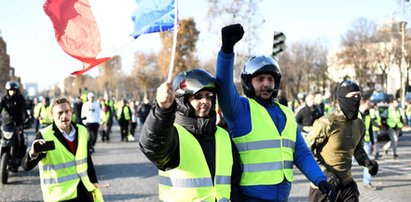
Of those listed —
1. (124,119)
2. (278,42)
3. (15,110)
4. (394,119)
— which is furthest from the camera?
(124,119)

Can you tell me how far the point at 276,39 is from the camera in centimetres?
1340

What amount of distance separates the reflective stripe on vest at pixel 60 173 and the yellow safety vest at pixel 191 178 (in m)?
1.72

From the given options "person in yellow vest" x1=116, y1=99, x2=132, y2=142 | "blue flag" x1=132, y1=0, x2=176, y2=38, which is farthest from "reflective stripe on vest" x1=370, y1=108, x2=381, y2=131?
"blue flag" x1=132, y1=0, x2=176, y2=38

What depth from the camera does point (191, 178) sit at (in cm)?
317

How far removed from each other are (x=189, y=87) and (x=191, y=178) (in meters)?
0.59

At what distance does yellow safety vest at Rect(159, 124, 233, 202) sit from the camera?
10.4ft

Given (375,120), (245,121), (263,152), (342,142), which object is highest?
(245,121)

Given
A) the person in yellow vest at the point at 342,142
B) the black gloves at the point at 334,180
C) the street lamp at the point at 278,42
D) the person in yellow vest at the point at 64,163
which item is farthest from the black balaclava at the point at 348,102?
the street lamp at the point at 278,42

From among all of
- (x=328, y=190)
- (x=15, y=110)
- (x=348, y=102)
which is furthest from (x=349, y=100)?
(x=15, y=110)

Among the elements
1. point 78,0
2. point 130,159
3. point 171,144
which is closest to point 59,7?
point 78,0

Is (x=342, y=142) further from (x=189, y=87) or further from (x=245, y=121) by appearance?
(x=189, y=87)

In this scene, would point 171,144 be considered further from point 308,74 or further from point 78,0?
point 308,74

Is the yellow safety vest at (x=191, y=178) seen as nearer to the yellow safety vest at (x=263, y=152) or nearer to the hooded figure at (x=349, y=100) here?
the yellow safety vest at (x=263, y=152)

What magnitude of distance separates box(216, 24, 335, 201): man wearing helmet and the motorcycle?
675 cm
